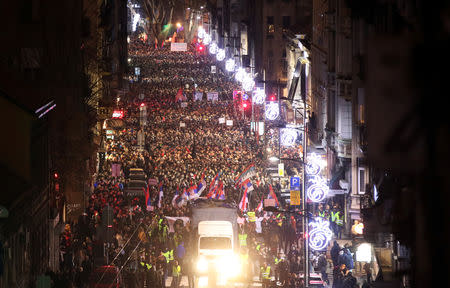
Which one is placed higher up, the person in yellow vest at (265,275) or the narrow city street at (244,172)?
the narrow city street at (244,172)

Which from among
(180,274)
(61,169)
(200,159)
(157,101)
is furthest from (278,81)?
(180,274)

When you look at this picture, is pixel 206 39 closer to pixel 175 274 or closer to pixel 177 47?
pixel 177 47

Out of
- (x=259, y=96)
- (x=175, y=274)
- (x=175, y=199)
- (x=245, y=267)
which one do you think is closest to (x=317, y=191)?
(x=245, y=267)

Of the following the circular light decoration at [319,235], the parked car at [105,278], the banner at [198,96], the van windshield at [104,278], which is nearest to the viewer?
the parked car at [105,278]

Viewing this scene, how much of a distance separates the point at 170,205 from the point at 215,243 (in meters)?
10.3

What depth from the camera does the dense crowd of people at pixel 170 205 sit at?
2920 cm

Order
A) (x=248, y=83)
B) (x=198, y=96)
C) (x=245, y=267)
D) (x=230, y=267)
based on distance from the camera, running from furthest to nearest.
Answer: (x=198, y=96), (x=248, y=83), (x=245, y=267), (x=230, y=267)

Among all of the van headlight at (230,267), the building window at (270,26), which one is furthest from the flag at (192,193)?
the building window at (270,26)

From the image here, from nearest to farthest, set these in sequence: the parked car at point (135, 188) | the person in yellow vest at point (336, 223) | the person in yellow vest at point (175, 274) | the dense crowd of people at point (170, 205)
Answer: the person in yellow vest at point (175, 274) → the dense crowd of people at point (170, 205) → the person in yellow vest at point (336, 223) → the parked car at point (135, 188)

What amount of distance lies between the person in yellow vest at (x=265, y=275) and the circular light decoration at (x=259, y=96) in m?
39.9

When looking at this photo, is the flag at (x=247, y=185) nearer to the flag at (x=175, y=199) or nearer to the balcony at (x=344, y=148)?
the flag at (x=175, y=199)

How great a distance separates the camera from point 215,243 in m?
29.6

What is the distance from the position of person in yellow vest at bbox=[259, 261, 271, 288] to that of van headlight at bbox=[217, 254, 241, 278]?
968mm

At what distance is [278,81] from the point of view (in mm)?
80312
